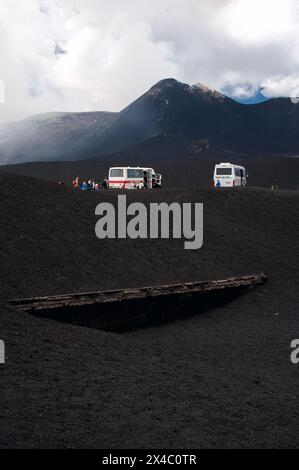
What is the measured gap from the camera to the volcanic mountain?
449 feet

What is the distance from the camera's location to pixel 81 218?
79.7 ft

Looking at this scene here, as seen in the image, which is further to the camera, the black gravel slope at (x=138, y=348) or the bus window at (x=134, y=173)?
the bus window at (x=134, y=173)

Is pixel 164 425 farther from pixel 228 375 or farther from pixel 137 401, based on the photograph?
pixel 228 375

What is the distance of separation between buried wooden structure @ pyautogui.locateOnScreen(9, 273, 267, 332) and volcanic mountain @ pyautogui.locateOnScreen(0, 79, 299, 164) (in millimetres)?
101426

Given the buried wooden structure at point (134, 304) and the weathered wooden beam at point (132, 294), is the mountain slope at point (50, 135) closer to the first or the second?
the weathered wooden beam at point (132, 294)

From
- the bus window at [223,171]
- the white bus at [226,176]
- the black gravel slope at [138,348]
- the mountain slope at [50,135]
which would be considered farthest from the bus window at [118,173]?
the mountain slope at [50,135]

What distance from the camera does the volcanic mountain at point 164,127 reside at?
449ft

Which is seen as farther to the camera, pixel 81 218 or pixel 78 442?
pixel 81 218

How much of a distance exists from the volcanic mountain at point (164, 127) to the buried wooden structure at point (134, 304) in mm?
101426

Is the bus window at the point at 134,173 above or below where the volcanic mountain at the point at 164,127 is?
below

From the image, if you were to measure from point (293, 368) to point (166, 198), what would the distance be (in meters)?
19.8

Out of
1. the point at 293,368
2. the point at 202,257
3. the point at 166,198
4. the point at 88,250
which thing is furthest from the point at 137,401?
the point at 166,198

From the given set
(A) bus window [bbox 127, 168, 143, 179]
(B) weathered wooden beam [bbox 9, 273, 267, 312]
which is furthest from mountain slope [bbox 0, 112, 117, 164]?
(B) weathered wooden beam [bbox 9, 273, 267, 312]
